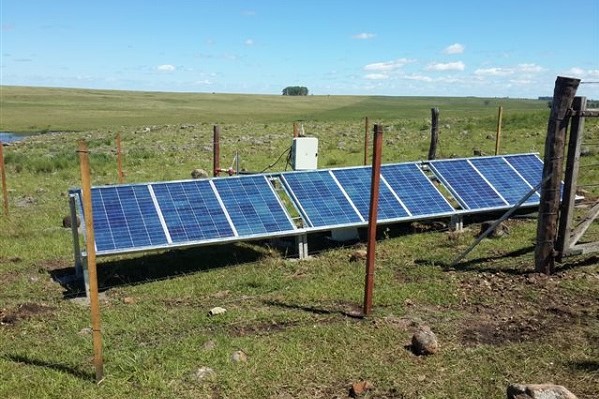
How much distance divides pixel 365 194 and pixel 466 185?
2.64m

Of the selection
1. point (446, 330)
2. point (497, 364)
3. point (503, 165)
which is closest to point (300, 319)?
point (446, 330)

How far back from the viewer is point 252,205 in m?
10.1

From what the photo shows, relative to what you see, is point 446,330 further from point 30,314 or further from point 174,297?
point 30,314

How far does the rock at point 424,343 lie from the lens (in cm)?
602

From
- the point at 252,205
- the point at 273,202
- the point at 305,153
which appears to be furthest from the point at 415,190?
the point at 252,205

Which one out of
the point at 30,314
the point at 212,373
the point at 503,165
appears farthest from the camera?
the point at 503,165

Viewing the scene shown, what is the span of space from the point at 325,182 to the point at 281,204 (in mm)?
1351

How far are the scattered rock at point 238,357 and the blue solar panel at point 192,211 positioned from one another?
3.21 m

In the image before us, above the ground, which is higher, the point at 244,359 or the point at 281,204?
the point at 281,204

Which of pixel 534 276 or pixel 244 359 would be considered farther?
pixel 534 276

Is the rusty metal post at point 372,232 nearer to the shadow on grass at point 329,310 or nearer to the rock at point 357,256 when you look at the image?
the shadow on grass at point 329,310

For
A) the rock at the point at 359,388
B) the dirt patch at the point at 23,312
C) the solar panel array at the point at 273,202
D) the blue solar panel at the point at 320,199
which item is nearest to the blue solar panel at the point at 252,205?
the solar panel array at the point at 273,202

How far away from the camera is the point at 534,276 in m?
8.31

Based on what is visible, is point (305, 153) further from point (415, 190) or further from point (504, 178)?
point (504, 178)
